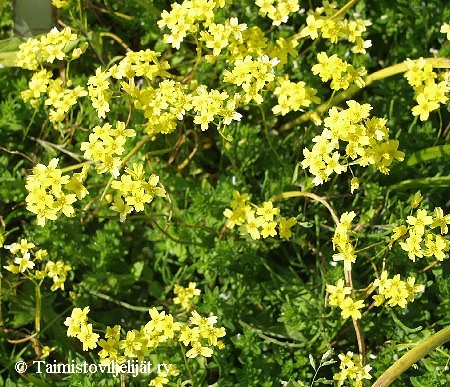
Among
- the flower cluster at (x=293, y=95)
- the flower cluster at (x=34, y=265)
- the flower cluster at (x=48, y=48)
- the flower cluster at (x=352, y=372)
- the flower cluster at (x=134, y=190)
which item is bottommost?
the flower cluster at (x=352, y=372)

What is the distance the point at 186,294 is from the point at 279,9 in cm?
138

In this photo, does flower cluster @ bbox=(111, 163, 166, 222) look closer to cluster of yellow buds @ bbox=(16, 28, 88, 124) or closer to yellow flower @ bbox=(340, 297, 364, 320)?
cluster of yellow buds @ bbox=(16, 28, 88, 124)

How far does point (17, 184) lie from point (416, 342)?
78.9 inches

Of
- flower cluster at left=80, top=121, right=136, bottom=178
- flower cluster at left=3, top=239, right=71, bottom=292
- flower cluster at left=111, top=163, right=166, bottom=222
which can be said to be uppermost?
flower cluster at left=80, top=121, right=136, bottom=178

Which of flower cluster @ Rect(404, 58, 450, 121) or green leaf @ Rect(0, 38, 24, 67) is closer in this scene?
flower cluster @ Rect(404, 58, 450, 121)

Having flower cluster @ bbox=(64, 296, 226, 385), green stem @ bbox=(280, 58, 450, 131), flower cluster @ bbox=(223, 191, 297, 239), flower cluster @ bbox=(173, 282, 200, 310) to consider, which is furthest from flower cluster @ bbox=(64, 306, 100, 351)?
green stem @ bbox=(280, 58, 450, 131)

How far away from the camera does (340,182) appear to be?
132 inches

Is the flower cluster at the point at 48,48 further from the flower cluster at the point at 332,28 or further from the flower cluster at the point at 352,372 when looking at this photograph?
the flower cluster at the point at 352,372

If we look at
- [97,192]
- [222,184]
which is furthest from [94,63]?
[222,184]

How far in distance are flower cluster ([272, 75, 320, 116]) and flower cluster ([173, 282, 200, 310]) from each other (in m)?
0.88

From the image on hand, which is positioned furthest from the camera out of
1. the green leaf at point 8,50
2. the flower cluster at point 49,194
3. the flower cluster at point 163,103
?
the green leaf at point 8,50

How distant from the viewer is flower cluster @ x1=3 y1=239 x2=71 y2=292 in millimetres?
2824

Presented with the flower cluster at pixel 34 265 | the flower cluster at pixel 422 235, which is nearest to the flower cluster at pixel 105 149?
the flower cluster at pixel 34 265

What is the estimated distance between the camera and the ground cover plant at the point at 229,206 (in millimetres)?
2553
